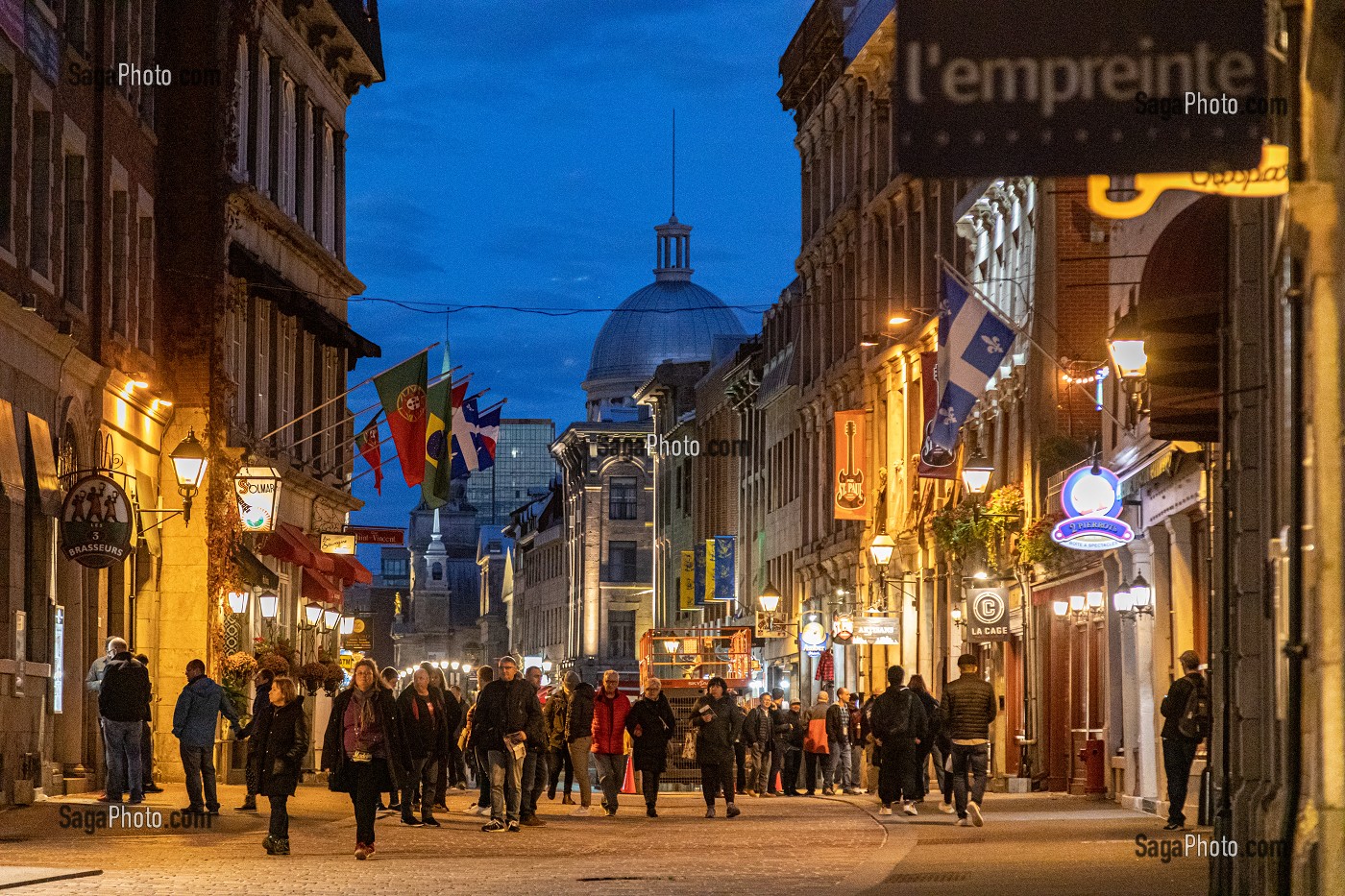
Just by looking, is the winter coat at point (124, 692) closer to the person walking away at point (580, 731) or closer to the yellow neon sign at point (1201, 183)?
the person walking away at point (580, 731)

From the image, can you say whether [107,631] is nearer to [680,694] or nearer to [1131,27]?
[680,694]

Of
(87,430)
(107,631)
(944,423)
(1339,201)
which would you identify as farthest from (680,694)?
(1339,201)

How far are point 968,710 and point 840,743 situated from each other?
1490 cm

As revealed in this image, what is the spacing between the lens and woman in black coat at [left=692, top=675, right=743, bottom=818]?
95.4 feet

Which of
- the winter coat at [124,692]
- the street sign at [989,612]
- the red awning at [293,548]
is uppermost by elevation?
the red awning at [293,548]

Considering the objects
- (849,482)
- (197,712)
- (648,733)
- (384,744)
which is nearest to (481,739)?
(197,712)

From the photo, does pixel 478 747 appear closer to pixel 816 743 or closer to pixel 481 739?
pixel 481 739

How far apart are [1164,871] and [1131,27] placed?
9926 millimetres

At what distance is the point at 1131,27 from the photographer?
9.87 metres

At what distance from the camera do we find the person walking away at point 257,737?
20406 mm

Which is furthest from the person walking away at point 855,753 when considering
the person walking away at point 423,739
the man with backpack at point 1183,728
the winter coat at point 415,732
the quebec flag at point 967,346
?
the man with backpack at point 1183,728

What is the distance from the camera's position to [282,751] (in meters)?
20.1

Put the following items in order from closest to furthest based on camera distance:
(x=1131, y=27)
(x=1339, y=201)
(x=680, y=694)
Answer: (x=1131, y=27), (x=1339, y=201), (x=680, y=694)

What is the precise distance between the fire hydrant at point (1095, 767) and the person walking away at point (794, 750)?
8.17 m
